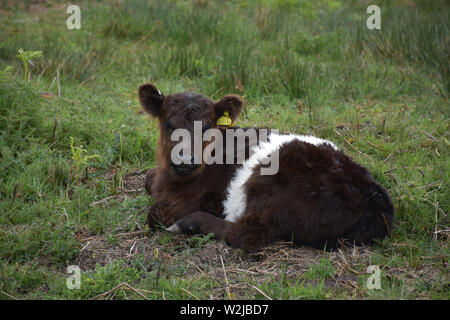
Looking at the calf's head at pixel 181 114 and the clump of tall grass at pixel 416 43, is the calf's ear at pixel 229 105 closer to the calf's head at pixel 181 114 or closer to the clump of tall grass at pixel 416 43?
the calf's head at pixel 181 114

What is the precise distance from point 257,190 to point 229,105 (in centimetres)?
98

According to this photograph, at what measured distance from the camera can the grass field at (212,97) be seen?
3.40 meters

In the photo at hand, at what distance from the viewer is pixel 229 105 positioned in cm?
438

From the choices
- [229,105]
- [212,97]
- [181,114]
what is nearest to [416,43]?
[212,97]

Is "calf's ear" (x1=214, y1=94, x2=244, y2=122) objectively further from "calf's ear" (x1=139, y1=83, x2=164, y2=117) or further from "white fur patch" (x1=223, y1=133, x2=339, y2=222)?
"calf's ear" (x1=139, y1=83, x2=164, y2=117)

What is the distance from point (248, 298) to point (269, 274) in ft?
1.18

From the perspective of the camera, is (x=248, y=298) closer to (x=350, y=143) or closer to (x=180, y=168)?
(x=180, y=168)

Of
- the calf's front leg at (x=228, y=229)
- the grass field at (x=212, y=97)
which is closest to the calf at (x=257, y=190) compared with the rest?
the calf's front leg at (x=228, y=229)

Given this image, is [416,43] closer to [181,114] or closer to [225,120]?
[225,120]

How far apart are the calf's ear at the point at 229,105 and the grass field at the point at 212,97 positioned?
1201 millimetres

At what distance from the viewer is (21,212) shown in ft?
13.6

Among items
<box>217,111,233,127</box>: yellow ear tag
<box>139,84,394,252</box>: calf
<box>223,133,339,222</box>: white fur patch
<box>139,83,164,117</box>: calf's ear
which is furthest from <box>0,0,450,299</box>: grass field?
<box>217,111,233,127</box>: yellow ear tag

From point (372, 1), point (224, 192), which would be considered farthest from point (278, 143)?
point (372, 1)

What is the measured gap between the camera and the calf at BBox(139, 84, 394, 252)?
12.1 feet
